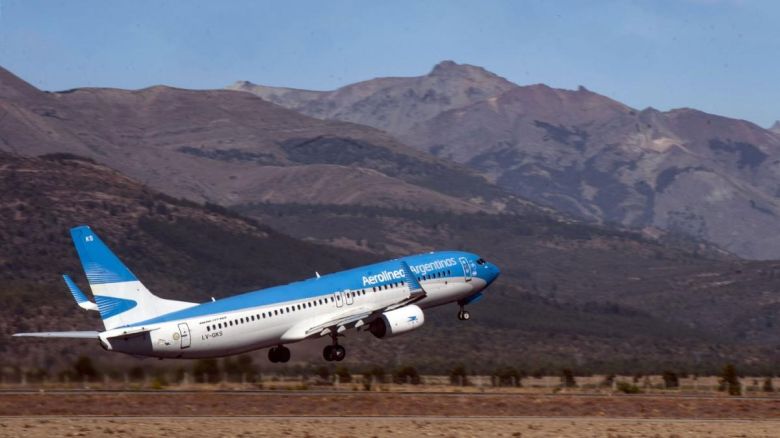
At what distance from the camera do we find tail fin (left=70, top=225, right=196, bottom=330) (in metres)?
64.3

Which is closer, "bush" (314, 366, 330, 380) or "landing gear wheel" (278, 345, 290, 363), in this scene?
"landing gear wheel" (278, 345, 290, 363)

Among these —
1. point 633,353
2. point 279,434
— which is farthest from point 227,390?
point 633,353

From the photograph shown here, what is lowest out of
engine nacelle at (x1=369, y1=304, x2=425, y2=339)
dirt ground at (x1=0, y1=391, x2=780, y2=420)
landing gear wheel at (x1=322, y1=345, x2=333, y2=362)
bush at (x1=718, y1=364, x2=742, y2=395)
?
dirt ground at (x1=0, y1=391, x2=780, y2=420)

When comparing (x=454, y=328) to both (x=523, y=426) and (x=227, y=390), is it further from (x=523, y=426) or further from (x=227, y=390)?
(x=523, y=426)

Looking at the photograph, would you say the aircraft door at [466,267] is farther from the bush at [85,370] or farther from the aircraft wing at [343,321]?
the bush at [85,370]

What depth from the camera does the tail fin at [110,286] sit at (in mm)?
64312

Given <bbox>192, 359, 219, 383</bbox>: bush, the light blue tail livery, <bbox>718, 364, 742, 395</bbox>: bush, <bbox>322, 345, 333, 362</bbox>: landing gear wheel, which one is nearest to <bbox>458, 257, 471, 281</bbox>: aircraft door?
<bbox>322, 345, 333, 362</bbox>: landing gear wheel

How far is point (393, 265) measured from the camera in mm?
77062

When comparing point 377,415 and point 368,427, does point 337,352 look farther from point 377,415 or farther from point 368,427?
point 368,427

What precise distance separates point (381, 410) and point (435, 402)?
266cm

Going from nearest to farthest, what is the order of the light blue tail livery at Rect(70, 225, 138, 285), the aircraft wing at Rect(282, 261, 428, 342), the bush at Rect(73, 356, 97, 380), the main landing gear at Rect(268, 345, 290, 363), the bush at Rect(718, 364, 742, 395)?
the light blue tail livery at Rect(70, 225, 138, 285) → the bush at Rect(73, 356, 97, 380) → the bush at Rect(718, 364, 742, 395) → the aircraft wing at Rect(282, 261, 428, 342) → the main landing gear at Rect(268, 345, 290, 363)

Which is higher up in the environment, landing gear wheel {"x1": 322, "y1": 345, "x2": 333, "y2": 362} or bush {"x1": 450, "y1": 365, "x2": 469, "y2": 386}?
landing gear wheel {"x1": 322, "y1": 345, "x2": 333, "y2": 362}

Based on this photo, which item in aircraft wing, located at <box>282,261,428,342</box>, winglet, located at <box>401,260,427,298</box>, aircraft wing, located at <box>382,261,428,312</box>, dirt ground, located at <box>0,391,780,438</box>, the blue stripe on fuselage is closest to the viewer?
dirt ground, located at <box>0,391,780,438</box>

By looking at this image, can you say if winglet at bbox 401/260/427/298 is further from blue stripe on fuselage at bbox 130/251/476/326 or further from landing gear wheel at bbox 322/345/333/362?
landing gear wheel at bbox 322/345/333/362
